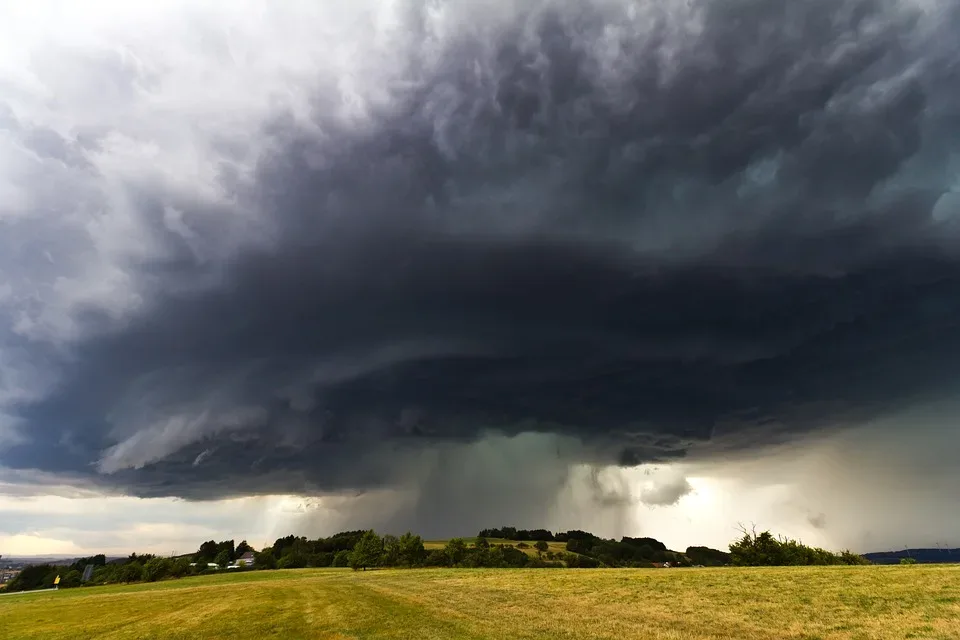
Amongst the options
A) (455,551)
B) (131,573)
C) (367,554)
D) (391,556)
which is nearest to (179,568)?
(131,573)

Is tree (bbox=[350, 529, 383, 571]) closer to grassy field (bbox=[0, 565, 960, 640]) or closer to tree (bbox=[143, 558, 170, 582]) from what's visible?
tree (bbox=[143, 558, 170, 582])

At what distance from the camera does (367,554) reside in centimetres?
15612

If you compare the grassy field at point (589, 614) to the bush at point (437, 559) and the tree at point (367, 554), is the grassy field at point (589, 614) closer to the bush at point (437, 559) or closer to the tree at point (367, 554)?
the tree at point (367, 554)

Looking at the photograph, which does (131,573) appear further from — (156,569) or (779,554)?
(779,554)

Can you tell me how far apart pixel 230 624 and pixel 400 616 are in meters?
14.6

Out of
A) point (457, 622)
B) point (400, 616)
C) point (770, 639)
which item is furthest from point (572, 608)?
point (770, 639)

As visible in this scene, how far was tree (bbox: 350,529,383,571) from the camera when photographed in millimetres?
152200

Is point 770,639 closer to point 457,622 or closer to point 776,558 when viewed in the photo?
point 457,622

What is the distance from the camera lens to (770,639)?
1042 inches

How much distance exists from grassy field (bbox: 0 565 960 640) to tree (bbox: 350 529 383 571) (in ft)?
321

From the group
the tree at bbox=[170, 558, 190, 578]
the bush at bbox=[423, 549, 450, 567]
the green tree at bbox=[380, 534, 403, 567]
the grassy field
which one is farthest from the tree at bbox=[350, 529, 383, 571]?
the grassy field

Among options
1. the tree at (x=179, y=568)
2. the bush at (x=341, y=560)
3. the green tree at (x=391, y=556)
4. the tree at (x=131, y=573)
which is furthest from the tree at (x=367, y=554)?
the tree at (x=131, y=573)

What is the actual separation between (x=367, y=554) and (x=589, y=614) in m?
137

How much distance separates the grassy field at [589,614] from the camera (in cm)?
2936
